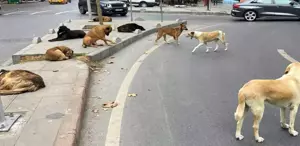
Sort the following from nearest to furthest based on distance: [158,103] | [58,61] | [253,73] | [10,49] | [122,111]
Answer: [122,111]
[158,103]
[253,73]
[58,61]
[10,49]

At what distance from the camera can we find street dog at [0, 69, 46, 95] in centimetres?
560

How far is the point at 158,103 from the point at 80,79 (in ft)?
5.63

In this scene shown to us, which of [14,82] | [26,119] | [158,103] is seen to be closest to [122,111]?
[158,103]

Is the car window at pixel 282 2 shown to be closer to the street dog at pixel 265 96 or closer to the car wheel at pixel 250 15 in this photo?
the car wheel at pixel 250 15

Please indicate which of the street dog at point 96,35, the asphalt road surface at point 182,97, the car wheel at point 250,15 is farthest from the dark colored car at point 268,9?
the street dog at point 96,35

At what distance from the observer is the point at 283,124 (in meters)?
4.46

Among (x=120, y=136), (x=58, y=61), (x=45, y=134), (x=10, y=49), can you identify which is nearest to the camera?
(x=45, y=134)

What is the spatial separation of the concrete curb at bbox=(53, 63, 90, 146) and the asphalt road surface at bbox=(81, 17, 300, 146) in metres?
0.14

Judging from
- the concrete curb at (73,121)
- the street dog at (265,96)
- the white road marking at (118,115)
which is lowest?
the white road marking at (118,115)

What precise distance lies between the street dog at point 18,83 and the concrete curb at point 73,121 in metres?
0.65

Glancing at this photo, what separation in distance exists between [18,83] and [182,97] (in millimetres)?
2620

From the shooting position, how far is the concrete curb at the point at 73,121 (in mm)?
3908

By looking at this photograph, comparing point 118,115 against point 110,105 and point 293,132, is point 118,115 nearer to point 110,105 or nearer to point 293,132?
point 110,105

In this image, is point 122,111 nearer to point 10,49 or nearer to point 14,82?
point 14,82
